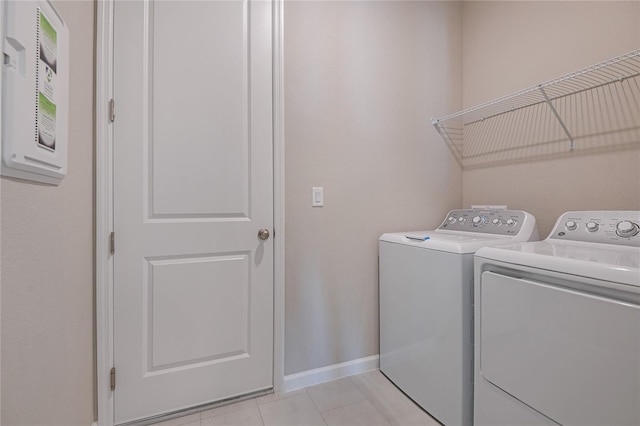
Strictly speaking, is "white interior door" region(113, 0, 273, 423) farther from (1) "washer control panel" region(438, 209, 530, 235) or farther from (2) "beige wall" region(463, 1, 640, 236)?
(2) "beige wall" region(463, 1, 640, 236)

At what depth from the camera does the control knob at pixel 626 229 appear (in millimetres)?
1095

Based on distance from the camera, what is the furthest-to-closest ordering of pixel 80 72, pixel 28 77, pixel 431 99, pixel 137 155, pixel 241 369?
1. pixel 431 99
2. pixel 241 369
3. pixel 137 155
4. pixel 80 72
5. pixel 28 77

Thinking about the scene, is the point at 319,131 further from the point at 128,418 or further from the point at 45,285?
the point at 128,418

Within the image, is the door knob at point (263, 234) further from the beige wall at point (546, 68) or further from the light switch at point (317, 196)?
the beige wall at point (546, 68)

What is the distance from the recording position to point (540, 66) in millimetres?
1616

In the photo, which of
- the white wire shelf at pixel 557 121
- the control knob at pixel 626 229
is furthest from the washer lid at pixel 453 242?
the white wire shelf at pixel 557 121

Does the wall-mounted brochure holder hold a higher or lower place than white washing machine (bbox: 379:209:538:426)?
higher

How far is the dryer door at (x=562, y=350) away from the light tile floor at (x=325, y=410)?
0.56 meters

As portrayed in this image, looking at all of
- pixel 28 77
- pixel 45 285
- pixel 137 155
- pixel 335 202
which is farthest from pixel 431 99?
pixel 45 285

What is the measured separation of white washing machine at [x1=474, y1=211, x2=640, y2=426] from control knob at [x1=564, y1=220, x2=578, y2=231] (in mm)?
36

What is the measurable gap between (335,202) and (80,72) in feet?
4.27

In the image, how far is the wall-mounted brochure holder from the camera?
662 millimetres

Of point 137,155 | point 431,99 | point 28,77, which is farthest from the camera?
point 431,99

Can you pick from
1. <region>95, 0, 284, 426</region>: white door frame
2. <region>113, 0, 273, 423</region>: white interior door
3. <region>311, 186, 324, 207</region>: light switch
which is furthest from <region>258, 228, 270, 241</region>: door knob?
<region>95, 0, 284, 426</region>: white door frame
